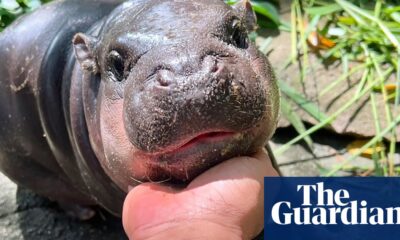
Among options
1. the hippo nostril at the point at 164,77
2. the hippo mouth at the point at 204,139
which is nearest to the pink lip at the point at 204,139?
the hippo mouth at the point at 204,139

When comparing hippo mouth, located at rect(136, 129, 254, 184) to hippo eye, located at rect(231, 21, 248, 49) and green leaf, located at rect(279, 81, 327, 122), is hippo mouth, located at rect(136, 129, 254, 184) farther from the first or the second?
green leaf, located at rect(279, 81, 327, 122)

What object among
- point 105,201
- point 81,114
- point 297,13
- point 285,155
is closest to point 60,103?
point 81,114

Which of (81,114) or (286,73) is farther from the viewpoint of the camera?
(286,73)

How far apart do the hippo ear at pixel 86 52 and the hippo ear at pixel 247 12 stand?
326 mm

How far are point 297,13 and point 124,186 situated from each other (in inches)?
54.0

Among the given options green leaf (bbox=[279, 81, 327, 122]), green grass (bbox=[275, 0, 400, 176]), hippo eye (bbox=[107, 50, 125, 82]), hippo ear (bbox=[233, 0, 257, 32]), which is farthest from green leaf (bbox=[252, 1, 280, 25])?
hippo eye (bbox=[107, 50, 125, 82])

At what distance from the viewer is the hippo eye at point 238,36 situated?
140 centimetres

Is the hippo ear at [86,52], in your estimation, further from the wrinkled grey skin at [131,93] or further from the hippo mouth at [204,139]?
the hippo mouth at [204,139]

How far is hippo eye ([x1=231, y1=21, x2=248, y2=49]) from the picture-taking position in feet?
4.59

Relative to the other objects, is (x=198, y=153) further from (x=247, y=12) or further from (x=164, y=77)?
(x=247, y=12)

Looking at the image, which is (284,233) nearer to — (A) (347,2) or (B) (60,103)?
(B) (60,103)

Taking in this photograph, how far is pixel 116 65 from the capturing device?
1438 mm

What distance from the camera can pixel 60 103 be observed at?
1.81m

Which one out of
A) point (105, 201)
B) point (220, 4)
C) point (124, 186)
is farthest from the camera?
point (105, 201)
